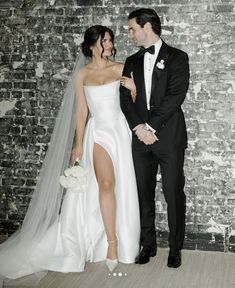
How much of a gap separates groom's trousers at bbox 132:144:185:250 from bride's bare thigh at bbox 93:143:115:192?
224mm

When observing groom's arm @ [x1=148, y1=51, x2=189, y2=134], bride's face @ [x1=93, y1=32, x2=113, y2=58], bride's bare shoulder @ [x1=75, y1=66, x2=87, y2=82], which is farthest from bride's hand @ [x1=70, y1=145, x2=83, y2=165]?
bride's face @ [x1=93, y1=32, x2=113, y2=58]

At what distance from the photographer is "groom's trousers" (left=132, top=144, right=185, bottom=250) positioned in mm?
3510

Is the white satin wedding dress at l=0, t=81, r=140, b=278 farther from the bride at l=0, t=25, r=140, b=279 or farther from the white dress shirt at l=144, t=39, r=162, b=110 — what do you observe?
the white dress shirt at l=144, t=39, r=162, b=110

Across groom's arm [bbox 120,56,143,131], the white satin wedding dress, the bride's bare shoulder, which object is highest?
the bride's bare shoulder

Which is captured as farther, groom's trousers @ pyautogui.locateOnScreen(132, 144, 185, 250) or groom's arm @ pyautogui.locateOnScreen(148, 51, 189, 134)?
groom's trousers @ pyautogui.locateOnScreen(132, 144, 185, 250)

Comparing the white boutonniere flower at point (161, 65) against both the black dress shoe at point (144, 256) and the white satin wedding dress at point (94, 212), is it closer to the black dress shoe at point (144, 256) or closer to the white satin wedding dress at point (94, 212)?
the white satin wedding dress at point (94, 212)

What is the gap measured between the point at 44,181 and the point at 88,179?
1.22ft

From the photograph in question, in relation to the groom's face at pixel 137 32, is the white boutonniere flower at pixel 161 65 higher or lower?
lower

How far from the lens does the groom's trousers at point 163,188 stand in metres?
3.51

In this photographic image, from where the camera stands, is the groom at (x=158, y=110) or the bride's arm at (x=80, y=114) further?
the bride's arm at (x=80, y=114)

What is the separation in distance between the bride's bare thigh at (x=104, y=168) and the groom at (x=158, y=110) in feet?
0.74

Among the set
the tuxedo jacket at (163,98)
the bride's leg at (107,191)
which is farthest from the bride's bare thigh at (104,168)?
the tuxedo jacket at (163,98)

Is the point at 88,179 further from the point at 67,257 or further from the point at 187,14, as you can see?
the point at 187,14

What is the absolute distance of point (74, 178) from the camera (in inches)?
137
